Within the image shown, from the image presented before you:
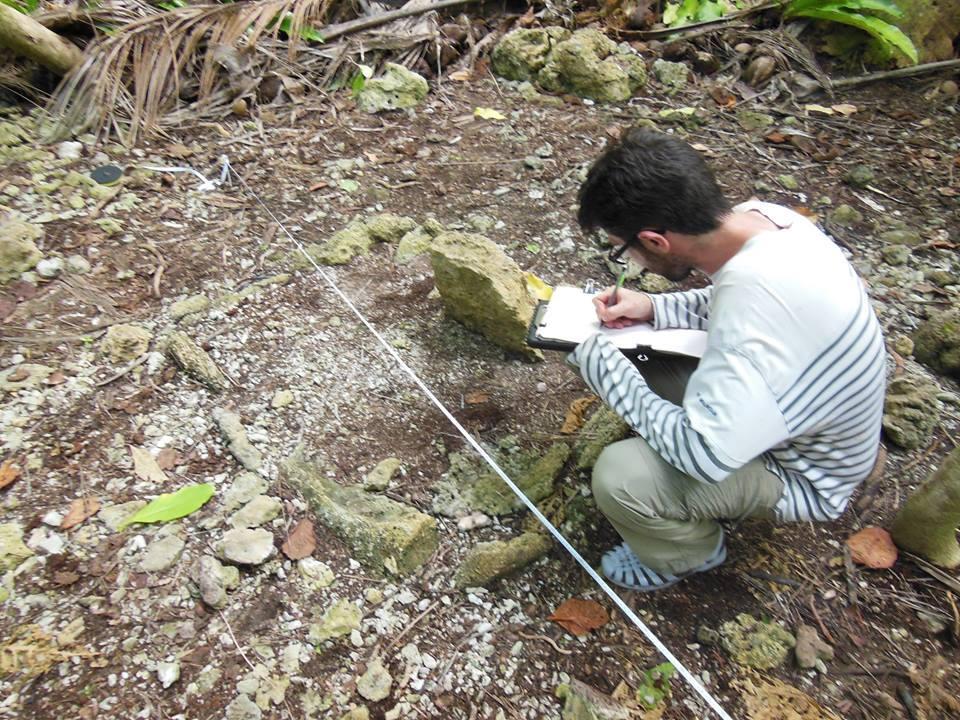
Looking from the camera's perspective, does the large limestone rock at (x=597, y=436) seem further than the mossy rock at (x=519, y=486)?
Yes

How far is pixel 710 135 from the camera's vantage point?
4508 mm

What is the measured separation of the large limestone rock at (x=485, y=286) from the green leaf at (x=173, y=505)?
1.29m

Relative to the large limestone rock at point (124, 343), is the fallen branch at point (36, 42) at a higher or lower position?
higher

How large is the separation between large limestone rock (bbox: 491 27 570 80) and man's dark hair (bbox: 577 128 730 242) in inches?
126

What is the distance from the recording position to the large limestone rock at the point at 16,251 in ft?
10.6

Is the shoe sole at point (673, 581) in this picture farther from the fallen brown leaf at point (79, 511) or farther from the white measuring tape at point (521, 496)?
the fallen brown leaf at point (79, 511)

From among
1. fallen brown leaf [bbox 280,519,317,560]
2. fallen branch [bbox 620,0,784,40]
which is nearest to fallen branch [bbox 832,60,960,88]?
fallen branch [bbox 620,0,784,40]

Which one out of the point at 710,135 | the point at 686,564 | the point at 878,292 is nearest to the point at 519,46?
the point at 710,135

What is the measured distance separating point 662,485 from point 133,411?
208cm

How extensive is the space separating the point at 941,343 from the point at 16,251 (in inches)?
169

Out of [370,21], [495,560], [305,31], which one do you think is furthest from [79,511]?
[370,21]

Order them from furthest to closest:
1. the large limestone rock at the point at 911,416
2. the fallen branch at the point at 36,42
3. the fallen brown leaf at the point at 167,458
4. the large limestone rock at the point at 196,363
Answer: the fallen branch at the point at 36,42
the large limestone rock at the point at 196,363
the large limestone rock at the point at 911,416
the fallen brown leaf at the point at 167,458

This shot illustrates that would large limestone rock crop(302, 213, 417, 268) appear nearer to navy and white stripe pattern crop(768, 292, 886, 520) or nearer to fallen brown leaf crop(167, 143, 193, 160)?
fallen brown leaf crop(167, 143, 193, 160)

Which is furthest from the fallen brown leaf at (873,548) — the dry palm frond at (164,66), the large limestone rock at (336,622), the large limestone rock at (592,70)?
the dry palm frond at (164,66)
